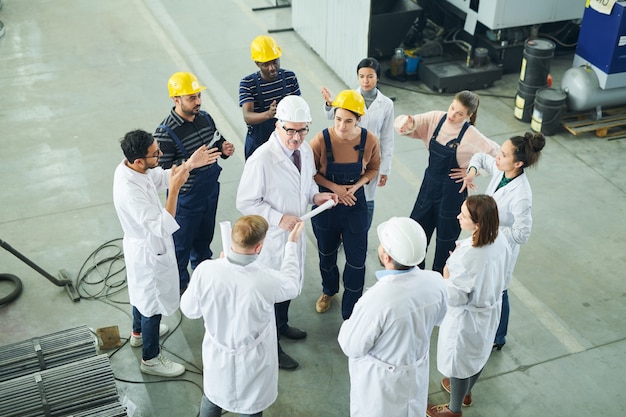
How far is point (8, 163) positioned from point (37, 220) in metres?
1.27

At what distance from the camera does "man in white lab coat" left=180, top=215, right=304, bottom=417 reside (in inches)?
132

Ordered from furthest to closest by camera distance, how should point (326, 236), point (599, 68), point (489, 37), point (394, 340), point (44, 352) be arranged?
point (489, 37) → point (599, 68) → point (326, 236) → point (44, 352) → point (394, 340)

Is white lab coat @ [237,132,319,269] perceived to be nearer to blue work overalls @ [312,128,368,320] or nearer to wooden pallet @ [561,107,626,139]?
blue work overalls @ [312,128,368,320]

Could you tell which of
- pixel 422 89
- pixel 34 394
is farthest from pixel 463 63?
pixel 34 394

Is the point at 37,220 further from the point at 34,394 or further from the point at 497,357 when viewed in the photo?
the point at 497,357

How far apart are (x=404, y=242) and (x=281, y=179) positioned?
4.44ft

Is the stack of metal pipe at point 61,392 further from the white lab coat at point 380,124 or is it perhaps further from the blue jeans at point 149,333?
the white lab coat at point 380,124

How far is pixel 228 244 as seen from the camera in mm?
3617

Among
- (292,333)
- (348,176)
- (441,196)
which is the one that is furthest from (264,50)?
(292,333)

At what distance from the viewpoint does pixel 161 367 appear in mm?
4668

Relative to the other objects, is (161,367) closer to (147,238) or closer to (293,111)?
(147,238)

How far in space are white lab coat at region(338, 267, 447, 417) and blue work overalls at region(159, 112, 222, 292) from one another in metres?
1.88

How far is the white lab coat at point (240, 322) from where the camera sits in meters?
3.37

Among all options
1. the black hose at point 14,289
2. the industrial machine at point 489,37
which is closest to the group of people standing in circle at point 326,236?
the black hose at point 14,289
